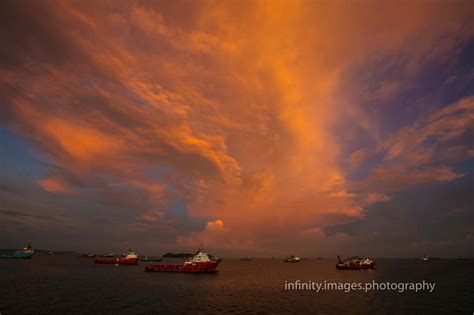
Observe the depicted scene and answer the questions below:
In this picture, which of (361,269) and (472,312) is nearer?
(472,312)

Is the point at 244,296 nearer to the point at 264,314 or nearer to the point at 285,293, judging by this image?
the point at 285,293

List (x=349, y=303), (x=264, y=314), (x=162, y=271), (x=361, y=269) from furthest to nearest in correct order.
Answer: (x=361, y=269) < (x=162, y=271) < (x=349, y=303) < (x=264, y=314)

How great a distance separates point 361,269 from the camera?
124 m

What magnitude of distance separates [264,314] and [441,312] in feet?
80.6

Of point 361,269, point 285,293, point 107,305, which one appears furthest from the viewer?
point 361,269

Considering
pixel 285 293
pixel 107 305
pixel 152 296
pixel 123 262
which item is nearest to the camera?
pixel 107 305

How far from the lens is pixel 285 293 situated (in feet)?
179

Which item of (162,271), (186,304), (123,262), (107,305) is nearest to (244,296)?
(186,304)

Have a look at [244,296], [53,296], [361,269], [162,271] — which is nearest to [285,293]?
[244,296]

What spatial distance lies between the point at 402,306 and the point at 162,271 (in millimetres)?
73421

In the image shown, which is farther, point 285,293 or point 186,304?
point 285,293

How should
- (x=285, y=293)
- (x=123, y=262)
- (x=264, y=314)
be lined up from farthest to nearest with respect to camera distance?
1. (x=123, y=262)
2. (x=285, y=293)
3. (x=264, y=314)

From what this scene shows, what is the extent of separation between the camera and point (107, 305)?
133 feet

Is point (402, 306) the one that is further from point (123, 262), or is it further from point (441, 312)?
point (123, 262)
